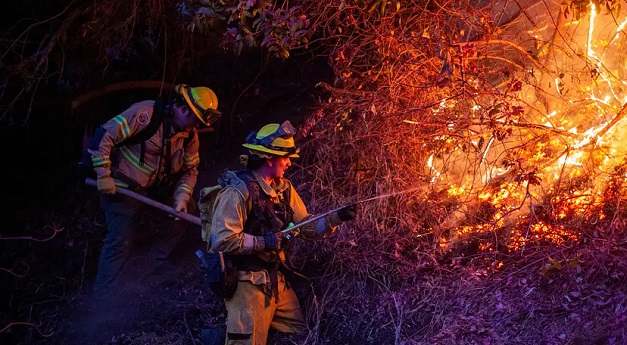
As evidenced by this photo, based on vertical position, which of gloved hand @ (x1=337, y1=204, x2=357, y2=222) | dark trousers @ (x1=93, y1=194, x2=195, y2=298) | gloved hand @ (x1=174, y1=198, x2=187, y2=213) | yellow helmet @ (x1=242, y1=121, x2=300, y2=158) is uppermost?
yellow helmet @ (x1=242, y1=121, x2=300, y2=158)

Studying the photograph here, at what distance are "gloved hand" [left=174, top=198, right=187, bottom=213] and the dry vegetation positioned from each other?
104cm

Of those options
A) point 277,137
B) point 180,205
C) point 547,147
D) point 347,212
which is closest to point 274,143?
point 277,137

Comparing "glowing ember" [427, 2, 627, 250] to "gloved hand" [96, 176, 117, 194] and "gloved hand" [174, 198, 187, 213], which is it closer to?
"gloved hand" [174, 198, 187, 213]

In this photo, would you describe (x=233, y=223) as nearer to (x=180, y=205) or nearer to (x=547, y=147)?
(x=180, y=205)

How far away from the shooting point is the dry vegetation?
17.4ft

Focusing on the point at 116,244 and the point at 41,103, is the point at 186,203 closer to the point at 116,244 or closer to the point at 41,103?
the point at 116,244

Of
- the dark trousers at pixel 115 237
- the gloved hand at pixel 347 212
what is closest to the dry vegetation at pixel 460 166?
the dark trousers at pixel 115 237

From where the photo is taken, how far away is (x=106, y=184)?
6188mm

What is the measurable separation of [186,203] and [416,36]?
2776 millimetres

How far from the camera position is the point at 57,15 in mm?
7484

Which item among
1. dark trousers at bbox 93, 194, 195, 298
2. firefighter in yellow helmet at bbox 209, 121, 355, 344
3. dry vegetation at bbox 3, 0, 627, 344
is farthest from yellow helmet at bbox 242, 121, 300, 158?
dark trousers at bbox 93, 194, 195, 298

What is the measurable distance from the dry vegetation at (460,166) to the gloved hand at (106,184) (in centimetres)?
142

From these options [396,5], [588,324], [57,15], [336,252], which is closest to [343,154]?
[336,252]

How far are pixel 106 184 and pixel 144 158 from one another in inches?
17.5
